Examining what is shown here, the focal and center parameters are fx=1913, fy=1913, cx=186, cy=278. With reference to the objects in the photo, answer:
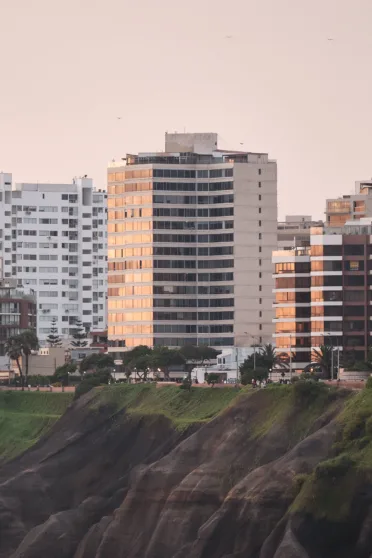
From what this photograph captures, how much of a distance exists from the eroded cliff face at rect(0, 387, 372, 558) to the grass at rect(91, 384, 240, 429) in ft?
2.87

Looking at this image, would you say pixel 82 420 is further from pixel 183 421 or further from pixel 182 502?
pixel 182 502

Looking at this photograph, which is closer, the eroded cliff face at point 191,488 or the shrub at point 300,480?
the eroded cliff face at point 191,488

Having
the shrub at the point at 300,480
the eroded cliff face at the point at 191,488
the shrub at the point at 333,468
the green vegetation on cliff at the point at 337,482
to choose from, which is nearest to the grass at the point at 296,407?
the eroded cliff face at the point at 191,488

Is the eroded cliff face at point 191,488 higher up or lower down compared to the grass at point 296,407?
lower down

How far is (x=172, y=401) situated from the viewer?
182 metres

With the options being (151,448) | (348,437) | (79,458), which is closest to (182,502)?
(348,437)

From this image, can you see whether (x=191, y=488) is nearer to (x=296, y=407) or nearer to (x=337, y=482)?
(x=296, y=407)

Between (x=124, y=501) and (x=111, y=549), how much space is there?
6.78m

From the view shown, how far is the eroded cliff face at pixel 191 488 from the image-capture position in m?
119

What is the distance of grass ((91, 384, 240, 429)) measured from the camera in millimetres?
174125

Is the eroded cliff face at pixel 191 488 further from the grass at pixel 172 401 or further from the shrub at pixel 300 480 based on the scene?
the grass at pixel 172 401

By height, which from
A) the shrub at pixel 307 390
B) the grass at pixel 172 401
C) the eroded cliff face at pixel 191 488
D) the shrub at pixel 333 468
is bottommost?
the eroded cliff face at pixel 191 488

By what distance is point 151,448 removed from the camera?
17400 centimetres

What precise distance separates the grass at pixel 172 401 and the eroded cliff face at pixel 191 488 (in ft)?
2.87
